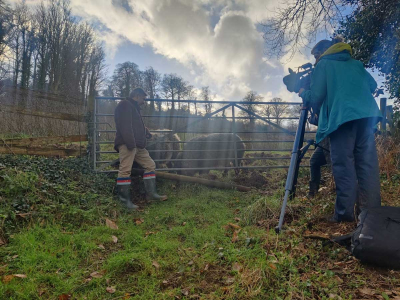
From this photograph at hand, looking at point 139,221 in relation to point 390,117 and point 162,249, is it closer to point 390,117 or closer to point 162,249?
point 162,249

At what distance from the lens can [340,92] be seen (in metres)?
2.53

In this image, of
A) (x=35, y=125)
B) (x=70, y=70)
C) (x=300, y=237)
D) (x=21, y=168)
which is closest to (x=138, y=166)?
(x=21, y=168)

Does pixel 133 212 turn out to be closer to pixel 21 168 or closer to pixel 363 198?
pixel 21 168

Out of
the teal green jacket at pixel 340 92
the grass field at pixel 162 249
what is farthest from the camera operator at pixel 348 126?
the grass field at pixel 162 249

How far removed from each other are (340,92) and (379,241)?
1514mm

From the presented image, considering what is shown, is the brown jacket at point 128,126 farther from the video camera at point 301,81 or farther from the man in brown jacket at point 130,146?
the video camera at point 301,81

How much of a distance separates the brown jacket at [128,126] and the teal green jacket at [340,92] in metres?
3.05

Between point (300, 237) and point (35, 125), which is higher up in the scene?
point (35, 125)

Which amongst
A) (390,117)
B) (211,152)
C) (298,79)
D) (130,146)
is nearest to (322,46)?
(298,79)

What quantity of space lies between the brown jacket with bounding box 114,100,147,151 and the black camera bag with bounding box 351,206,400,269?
3630 mm

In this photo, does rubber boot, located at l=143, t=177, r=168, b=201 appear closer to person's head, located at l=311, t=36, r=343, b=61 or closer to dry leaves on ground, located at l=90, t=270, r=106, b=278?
dry leaves on ground, located at l=90, t=270, r=106, b=278

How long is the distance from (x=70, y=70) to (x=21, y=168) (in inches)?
1155

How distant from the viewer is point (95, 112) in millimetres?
5387

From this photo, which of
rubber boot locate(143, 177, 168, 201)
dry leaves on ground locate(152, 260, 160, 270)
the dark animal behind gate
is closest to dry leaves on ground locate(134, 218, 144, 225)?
rubber boot locate(143, 177, 168, 201)
